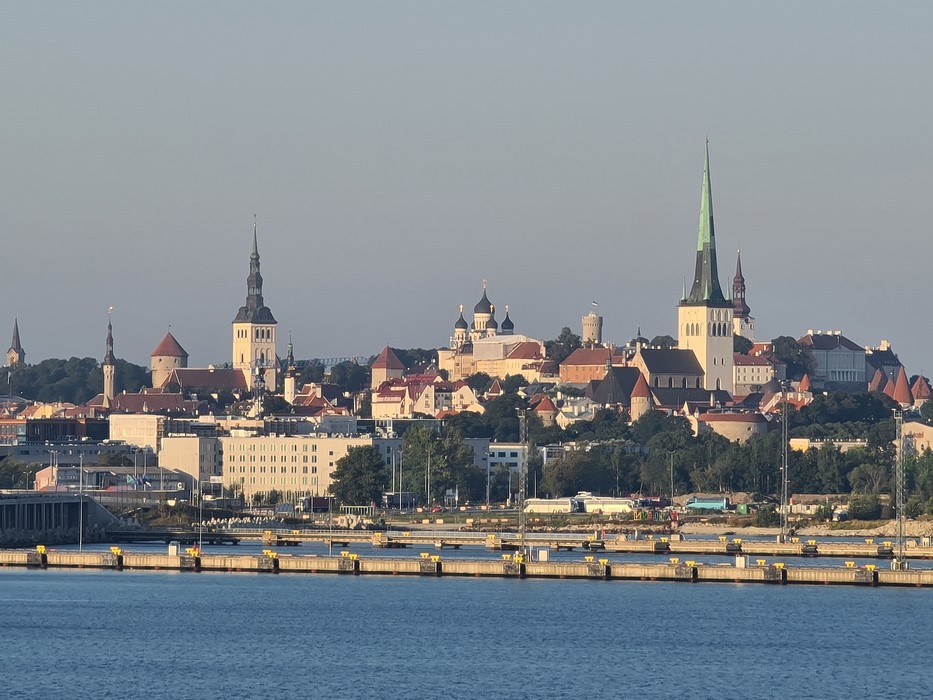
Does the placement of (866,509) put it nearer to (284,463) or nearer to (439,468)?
(439,468)

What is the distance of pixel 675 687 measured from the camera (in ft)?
170

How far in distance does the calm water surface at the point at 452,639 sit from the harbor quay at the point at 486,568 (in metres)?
0.88

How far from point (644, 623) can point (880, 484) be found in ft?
248

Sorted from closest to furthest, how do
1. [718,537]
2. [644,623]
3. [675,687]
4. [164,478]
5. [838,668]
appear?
[675,687] → [838,668] → [644,623] → [718,537] → [164,478]

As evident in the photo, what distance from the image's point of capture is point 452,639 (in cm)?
6038

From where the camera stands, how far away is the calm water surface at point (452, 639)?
51.8m

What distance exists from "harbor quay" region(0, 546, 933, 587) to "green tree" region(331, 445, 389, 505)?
54201mm

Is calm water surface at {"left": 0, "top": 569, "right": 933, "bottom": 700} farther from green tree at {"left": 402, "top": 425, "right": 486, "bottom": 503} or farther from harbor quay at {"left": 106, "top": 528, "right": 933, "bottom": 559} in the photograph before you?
green tree at {"left": 402, "top": 425, "right": 486, "bottom": 503}

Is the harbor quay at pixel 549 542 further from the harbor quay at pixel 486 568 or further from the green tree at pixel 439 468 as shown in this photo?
the green tree at pixel 439 468

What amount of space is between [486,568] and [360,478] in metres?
61.1

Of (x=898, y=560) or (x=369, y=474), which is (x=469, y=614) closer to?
(x=898, y=560)

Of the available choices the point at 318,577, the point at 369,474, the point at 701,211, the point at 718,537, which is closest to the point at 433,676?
the point at 318,577

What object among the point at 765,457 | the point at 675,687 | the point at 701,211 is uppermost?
the point at 701,211

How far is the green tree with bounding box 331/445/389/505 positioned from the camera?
139500 mm
